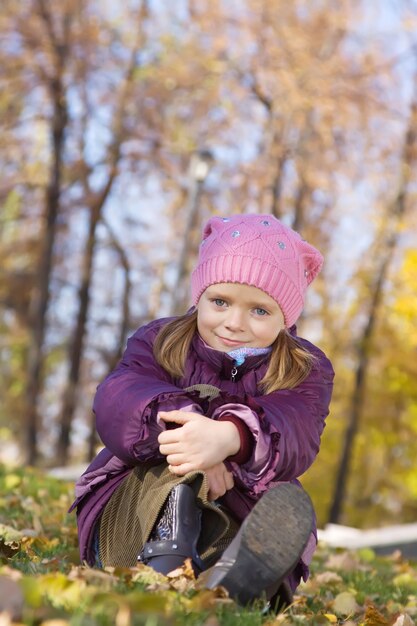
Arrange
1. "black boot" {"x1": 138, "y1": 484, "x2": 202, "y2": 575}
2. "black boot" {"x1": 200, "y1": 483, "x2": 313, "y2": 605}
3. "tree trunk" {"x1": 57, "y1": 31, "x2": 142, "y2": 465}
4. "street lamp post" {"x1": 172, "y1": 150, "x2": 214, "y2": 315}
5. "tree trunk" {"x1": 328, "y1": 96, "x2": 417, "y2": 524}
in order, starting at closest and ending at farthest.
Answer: "black boot" {"x1": 200, "y1": 483, "x2": 313, "y2": 605}
"black boot" {"x1": 138, "y1": 484, "x2": 202, "y2": 575}
"street lamp post" {"x1": 172, "y1": 150, "x2": 214, "y2": 315}
"tree trunk" {"x1": 57, "y1": 31, "x2": 142, "y2": 465}
"tree trunk" {"x1": 328, "y1": 96, "x2": 417, "y2": 524}

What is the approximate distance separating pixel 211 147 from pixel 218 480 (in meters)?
17.6

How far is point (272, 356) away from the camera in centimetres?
340

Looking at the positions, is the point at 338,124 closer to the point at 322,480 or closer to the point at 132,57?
the point at 132,57

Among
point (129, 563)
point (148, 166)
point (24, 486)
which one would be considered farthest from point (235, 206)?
point (129, 563)

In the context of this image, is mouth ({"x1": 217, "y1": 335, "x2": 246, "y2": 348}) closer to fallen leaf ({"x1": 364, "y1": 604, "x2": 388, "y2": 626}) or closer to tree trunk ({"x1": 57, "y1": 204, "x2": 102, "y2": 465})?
fallen leaf ({"x1": 364, "y1": 604, "x2": 388, "y2": 626})

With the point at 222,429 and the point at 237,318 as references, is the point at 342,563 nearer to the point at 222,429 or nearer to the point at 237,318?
the point at 237,318

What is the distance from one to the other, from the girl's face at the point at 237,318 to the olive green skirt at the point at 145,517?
1.70ft

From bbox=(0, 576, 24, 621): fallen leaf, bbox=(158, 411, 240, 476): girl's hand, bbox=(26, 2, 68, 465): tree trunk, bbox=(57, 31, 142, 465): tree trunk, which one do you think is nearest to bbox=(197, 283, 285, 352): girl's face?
bbox=(158, 411, 240, 476): girl's hand

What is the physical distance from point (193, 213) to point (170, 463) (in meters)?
11.9

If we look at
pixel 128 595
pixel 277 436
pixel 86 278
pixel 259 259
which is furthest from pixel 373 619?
pixel 86 278

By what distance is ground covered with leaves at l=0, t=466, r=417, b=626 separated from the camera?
2.01 metres

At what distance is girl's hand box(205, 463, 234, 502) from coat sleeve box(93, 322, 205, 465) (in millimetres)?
201

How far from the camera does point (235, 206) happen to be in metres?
21.3

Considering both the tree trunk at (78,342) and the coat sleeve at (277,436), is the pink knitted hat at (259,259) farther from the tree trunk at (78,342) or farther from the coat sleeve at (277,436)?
the tree trunk at (78,342)
